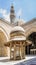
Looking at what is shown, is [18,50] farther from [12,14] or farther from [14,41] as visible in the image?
[12,14]

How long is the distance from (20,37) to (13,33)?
769 mm

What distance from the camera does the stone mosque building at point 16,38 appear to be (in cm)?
1487

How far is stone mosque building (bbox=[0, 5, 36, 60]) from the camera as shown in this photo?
1487 cm

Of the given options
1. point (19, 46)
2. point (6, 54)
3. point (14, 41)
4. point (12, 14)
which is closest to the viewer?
point (14, 41)

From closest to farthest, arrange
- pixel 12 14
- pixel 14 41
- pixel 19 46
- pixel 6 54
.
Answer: pixel 14 41 < pixel 19 46 < pixel 6 54 < pixel 12 14

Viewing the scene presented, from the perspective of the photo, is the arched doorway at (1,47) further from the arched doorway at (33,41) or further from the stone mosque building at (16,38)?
the arched doorway at (33,41)

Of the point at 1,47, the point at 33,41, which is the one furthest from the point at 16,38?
the point at 33,41

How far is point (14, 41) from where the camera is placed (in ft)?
47.7

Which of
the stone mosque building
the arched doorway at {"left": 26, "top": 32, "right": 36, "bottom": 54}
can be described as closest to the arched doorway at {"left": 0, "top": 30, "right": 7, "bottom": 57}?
the stone mosque building

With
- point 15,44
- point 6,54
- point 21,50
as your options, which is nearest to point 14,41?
A: point 15,44

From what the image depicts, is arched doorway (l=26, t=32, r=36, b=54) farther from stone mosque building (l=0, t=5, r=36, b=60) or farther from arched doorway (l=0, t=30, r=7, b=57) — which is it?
arched doorway (l=0, t=30, r=7, b=57)

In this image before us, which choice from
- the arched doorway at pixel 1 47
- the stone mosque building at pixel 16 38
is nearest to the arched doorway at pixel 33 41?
the stone mosque building at pixel 16 38

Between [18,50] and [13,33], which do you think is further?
[18,50]

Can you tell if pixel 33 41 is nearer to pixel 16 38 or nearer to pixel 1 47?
pixel 1 47
